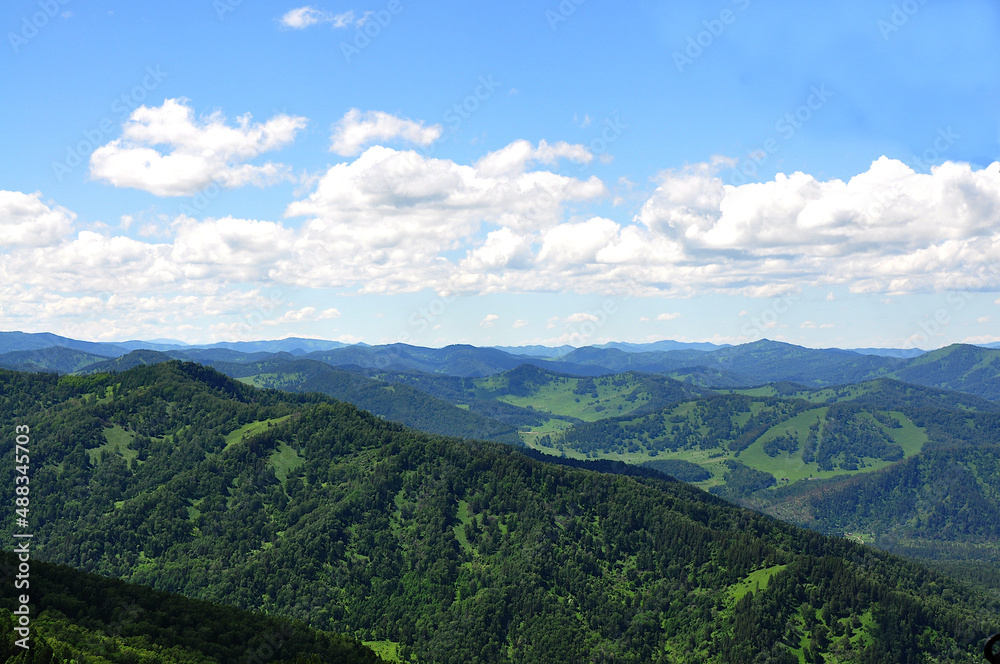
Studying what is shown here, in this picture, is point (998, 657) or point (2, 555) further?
point (2, 555)

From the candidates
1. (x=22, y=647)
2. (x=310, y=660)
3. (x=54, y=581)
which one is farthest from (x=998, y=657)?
(x=54, y=581)

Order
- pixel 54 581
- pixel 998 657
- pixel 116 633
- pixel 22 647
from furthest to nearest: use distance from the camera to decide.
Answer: pixel 54 581, pixel 116 633, pixel 22 647, pixel 998 657

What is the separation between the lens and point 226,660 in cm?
18875

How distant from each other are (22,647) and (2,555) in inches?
3218

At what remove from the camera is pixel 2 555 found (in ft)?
655

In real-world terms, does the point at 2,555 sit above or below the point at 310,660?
above

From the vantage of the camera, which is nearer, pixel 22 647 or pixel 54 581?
pixel 22 647

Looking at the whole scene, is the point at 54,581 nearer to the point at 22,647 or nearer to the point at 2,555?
the point at 2,555

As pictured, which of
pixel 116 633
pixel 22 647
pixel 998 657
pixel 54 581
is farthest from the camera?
pixel 54 581

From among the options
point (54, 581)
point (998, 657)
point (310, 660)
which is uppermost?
point (998, 657)

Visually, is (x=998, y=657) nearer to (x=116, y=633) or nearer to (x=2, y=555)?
(x=116, y=633)

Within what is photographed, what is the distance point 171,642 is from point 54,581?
42.6 meters

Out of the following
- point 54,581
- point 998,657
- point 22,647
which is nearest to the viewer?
point 998,657

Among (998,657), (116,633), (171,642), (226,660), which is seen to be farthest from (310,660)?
(998,657)
